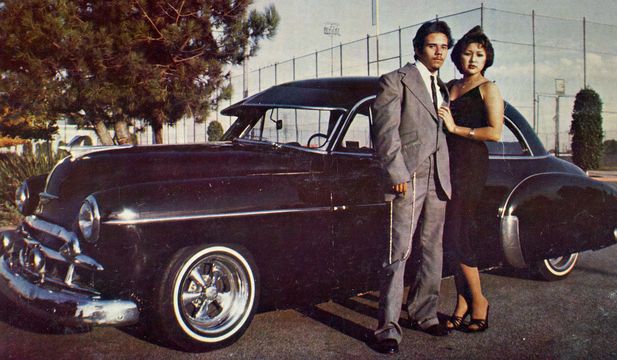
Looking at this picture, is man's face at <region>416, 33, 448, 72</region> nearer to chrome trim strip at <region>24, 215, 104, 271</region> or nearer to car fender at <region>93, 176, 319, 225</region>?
car fender at <region>93, 176, 319, 225</region>

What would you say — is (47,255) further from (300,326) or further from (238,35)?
(238,35)

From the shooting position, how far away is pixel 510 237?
4.40m

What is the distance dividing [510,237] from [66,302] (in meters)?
2.86

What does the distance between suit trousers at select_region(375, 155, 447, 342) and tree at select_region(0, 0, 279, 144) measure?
794 centimetres

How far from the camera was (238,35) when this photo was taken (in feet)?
39.3

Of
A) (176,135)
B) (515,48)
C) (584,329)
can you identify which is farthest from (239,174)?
(176,135)

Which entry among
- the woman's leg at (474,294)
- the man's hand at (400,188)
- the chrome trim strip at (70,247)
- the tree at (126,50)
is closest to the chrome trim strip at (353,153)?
the man's hand at (400,188)

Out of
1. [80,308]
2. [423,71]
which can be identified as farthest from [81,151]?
[423,71]

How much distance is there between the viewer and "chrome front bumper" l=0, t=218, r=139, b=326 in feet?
10.5

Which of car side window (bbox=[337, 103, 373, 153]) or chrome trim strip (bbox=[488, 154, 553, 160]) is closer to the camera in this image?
car side window (bbox=[337, 103, 373, 153])

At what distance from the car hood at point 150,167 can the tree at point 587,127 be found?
61.9ft

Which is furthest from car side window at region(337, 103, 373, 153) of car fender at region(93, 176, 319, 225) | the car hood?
car fender at region(93, 176, 319, 225)

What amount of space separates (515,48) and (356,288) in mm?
19268

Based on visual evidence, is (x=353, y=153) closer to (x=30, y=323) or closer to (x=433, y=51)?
(x=433, y=51)
